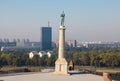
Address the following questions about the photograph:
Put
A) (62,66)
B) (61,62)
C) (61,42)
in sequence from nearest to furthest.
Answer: (62,66) < (61,62) < (61,42)

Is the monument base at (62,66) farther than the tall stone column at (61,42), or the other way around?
the tall stone column at (61,42)

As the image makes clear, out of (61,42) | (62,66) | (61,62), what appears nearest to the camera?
(62,66)

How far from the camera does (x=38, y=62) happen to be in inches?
2869

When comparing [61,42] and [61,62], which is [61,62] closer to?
[61,62]

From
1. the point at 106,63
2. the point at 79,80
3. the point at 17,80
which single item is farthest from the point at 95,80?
the point at 106,63

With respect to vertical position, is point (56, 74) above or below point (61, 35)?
below

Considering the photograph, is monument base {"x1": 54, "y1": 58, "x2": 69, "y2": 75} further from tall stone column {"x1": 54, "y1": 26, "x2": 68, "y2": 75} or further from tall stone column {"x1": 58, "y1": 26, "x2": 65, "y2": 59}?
tall stone column {"x1": 58, "y1": 26, "x2": 65, "y2": 59}

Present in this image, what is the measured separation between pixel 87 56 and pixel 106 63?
5.90 metres

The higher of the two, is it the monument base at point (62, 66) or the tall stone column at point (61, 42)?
the tall stone column at point (61, 42)

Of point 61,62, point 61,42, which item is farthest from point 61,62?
point 61,42

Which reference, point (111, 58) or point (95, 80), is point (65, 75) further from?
point (111, 58)

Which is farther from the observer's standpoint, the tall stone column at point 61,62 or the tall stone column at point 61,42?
the tall stone column at point 61,42

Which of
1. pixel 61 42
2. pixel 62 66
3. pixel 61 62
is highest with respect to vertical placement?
pixel 61 42

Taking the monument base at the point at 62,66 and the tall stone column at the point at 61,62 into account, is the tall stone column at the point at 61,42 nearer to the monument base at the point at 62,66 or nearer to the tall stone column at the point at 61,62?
the tall stone column at the point at 61,62
